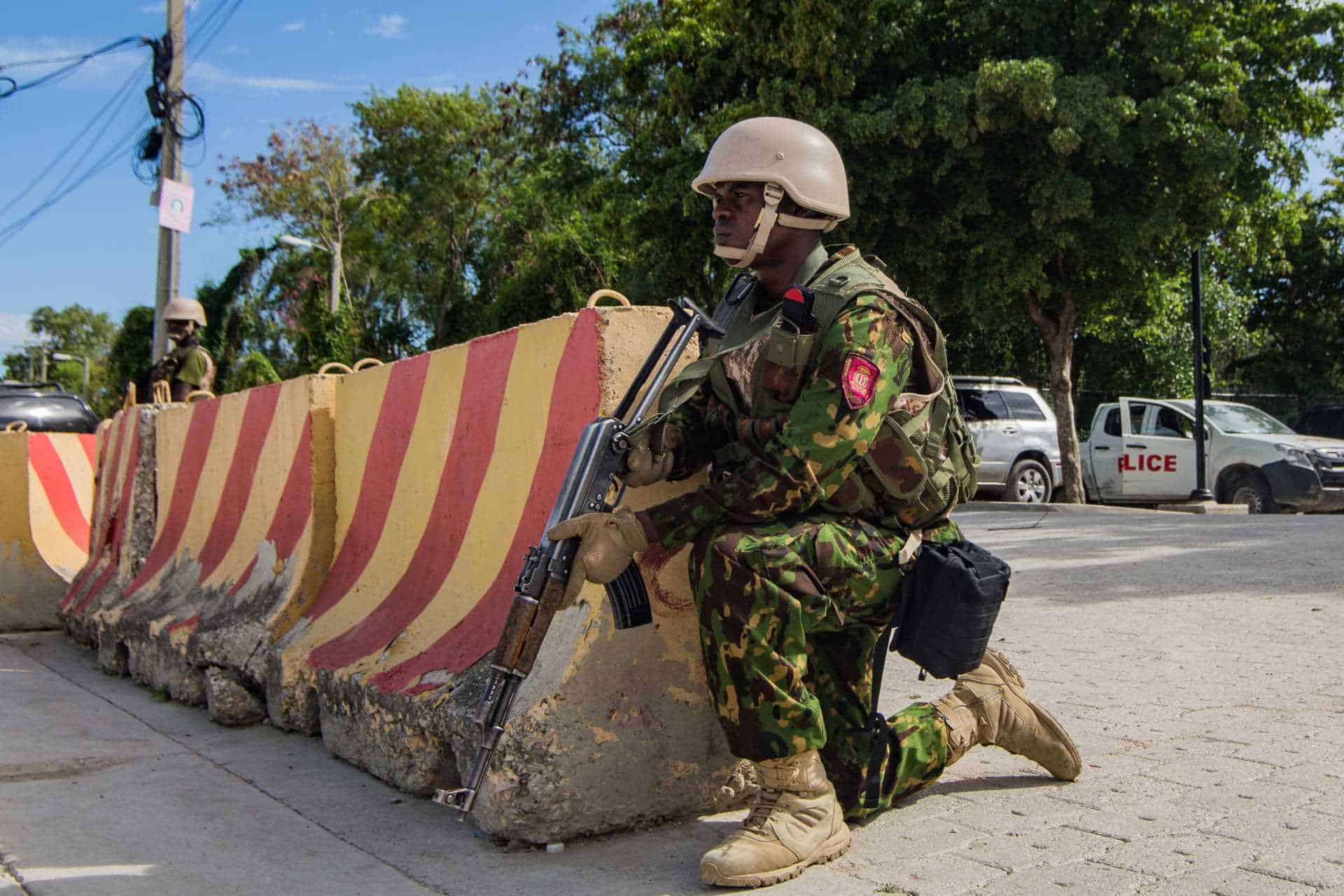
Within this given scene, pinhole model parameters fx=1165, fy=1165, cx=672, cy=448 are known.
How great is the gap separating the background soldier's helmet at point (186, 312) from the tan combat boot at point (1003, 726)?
20.7 ft

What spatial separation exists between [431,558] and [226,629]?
123 cm

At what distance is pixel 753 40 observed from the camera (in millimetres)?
15602

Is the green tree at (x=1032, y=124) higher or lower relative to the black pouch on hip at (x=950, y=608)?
higher

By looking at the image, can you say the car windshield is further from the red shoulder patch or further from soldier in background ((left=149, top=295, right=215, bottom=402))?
the red shoulder patch

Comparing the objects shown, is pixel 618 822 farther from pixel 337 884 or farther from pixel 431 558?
pixel 431 558

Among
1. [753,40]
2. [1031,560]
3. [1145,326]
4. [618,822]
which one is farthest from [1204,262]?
[618,822]

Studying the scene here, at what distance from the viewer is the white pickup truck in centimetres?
1377

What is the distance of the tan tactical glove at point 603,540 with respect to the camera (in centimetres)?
257

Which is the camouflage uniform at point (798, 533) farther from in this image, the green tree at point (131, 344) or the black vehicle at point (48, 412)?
the green tree at point (131, 344)

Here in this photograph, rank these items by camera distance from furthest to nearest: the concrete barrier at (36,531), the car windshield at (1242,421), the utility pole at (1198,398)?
the car windshield at (1242,421) < the utility pole at (1198,398) < the concrete barrier at (36,531)

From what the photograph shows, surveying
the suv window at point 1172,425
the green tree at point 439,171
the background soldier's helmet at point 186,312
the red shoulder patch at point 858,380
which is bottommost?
the red shoulder patch at point 858,380

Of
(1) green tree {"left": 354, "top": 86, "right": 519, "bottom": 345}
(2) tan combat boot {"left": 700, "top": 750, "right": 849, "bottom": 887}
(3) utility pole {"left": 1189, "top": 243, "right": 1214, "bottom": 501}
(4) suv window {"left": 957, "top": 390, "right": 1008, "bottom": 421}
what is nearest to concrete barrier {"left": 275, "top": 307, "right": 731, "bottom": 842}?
(2) tan combat boot {"left": 700, "top": 750, "right": 849, "bottom": 887}

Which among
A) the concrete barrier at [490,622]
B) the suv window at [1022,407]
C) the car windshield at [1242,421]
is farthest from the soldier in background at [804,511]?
the suv window at [1022,407]

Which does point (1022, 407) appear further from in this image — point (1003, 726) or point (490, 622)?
point (490, 622)
